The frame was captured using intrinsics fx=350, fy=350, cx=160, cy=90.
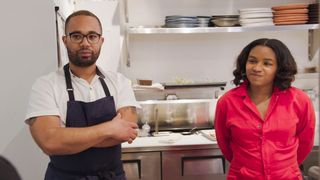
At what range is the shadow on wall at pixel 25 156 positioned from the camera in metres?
2.03

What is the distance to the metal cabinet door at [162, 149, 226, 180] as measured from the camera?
8.11 feet

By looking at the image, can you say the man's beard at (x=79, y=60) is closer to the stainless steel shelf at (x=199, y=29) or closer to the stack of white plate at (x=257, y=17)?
the stainless steel shelf at (x=199, y=29)

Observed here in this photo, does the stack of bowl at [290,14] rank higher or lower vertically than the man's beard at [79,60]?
higher

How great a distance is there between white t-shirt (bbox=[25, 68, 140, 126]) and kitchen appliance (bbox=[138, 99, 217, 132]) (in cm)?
124

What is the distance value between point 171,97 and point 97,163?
148cm

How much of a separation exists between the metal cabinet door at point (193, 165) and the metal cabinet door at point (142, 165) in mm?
50

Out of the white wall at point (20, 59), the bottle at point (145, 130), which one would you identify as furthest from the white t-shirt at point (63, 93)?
the bottle at point (145, 130)

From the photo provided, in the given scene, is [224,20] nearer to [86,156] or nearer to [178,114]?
[178,114]

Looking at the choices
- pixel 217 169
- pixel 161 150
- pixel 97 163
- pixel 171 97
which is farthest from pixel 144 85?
pixel 97 163

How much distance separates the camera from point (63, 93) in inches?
64.6

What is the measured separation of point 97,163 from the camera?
1646mm

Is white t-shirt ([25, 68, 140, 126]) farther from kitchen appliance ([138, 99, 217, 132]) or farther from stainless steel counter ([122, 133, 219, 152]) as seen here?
kitchen appliance ([138, 99, 217, 132])

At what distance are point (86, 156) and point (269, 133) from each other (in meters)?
0.90

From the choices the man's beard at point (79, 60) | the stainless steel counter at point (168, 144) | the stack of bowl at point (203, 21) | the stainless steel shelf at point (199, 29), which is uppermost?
the stack of bowl at point (203, 21)
